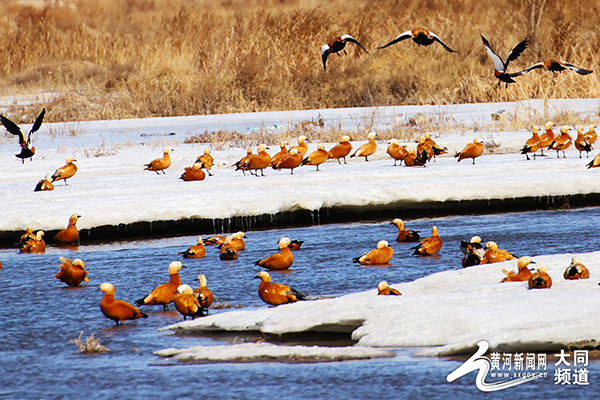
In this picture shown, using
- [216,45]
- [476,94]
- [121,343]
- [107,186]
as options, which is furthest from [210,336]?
[216,45]

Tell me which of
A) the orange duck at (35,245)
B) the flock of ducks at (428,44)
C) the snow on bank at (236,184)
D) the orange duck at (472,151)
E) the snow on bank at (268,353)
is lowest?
the snow on bank at (268,353)

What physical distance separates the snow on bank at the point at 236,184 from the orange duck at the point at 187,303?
442 cm

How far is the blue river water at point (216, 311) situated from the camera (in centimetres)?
572

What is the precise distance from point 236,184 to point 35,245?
404 cm

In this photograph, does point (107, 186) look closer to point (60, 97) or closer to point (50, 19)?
point (60, 97)

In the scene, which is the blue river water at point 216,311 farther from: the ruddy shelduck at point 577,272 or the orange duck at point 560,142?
the orange duck at point 560,142

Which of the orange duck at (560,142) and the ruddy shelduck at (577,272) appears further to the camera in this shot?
the orange duck at (560,142)

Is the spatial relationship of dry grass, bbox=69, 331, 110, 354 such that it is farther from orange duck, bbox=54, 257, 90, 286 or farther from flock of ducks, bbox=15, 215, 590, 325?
orange duck, bbox=54, 257, 90, 286

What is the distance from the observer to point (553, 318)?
6.18 m

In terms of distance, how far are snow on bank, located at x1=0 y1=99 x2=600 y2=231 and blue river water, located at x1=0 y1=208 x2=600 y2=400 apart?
0.40 m

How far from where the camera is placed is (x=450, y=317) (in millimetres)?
6465

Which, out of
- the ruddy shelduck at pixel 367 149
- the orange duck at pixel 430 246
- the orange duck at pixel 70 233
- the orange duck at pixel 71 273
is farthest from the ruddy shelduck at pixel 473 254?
the ruddy shelduck at pixel 367 149

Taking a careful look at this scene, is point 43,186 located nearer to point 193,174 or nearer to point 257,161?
point 193,174

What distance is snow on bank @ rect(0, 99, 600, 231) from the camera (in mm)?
11984
